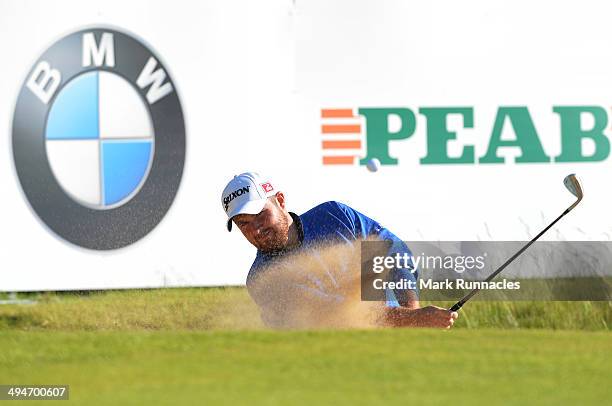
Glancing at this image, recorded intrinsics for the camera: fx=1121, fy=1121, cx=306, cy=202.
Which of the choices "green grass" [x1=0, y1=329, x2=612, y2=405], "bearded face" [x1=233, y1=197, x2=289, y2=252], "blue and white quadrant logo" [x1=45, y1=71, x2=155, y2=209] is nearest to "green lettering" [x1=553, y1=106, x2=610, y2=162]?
"bearded face" [x1=233, y1=197, x2=289, y2=252]

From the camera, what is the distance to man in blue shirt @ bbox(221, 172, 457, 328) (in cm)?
703

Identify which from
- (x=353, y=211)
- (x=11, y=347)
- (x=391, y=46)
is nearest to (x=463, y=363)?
(x=11, y=347)

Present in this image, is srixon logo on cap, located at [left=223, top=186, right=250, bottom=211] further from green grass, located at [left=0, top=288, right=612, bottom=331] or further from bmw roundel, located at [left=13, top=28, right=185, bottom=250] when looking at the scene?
green grass, located at [left=0, top=288, right=612, bottom=331]

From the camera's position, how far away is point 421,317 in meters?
6.82

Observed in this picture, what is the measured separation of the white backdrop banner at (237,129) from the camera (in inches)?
316

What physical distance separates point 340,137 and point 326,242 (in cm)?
111

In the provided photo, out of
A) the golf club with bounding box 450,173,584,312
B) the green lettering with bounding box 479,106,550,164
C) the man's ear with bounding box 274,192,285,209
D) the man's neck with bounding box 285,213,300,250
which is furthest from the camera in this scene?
the green lettering with bounding box 479,106,550,164

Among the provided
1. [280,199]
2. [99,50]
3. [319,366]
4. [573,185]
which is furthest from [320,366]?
[99,50]

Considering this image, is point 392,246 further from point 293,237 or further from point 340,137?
point 340,137

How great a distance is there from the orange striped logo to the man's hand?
1.40m

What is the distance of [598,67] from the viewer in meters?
8.32

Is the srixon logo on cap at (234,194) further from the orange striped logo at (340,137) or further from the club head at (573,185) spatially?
the club head at (573,185)

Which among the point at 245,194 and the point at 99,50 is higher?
the point at 99,50

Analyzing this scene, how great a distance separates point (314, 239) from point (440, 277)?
1.03 metres
